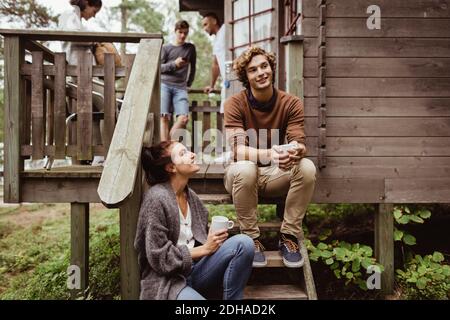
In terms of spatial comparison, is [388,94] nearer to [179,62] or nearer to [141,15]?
[179,62]

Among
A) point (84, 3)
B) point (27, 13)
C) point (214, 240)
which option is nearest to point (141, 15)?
point (27, 13)

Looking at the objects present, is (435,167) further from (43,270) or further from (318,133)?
(43,270)

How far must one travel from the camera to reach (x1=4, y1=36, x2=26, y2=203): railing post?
2.99 meters

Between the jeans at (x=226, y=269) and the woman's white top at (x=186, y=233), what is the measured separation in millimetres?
124

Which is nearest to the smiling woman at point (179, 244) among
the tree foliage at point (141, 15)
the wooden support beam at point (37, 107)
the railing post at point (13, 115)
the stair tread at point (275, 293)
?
the stair tread at point (275, 293)

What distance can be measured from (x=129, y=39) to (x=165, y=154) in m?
1.15

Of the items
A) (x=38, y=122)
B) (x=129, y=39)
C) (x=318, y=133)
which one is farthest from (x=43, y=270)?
(x=318, y=133)

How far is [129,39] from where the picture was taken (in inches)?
113

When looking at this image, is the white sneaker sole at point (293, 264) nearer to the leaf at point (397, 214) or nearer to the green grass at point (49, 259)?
the leaf at point (397, 214)

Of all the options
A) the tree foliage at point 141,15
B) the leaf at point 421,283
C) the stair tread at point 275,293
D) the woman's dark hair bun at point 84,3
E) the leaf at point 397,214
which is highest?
the tree foliage at point 141,15

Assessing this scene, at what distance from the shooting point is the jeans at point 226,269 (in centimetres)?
213

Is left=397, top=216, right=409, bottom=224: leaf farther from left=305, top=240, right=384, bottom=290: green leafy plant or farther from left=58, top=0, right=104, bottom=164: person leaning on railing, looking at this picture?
left=58, top=0, right=104, bottom=164: person leaning on railing

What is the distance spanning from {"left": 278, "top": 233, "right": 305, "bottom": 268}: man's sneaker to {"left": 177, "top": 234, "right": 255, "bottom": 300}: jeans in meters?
0.55

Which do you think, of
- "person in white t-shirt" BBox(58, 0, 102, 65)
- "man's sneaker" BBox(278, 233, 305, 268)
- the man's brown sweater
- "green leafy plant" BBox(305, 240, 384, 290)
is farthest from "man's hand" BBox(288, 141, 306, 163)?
"person in white t-shirt" BBox(58, 0, 102, 65)
